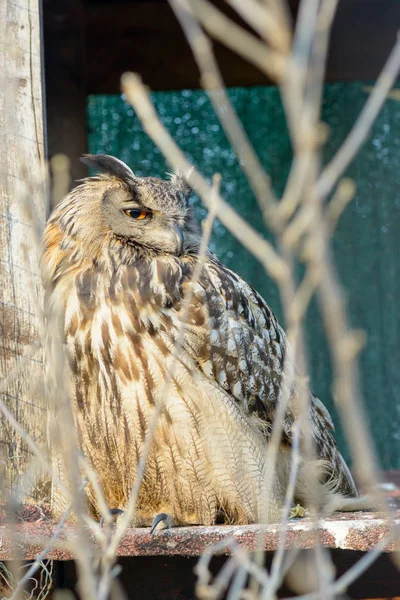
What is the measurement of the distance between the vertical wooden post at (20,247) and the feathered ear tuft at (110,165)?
0.19m

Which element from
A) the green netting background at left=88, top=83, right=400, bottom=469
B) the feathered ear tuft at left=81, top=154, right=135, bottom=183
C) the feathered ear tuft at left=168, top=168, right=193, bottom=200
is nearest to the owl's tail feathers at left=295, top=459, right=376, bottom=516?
the feathered ear tuft at left=168, top=168, right=193, bottom=200

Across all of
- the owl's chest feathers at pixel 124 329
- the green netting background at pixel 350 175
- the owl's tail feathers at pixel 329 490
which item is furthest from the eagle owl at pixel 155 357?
the green netting background at pixel 350 175

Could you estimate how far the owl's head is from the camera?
302 centimetres

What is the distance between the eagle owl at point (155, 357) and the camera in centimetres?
288

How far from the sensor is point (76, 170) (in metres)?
5.24

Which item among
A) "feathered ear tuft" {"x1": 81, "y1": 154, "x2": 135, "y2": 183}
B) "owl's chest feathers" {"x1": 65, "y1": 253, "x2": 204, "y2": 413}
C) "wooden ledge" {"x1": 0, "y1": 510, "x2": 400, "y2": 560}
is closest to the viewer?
"wooden ledge" {"x1": 0, "y1": 510, "x2": 400, "y2": 560}

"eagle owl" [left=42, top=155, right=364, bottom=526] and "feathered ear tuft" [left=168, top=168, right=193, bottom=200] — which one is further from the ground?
"feathered ear tuft" [left=168, top=168, right=193, bottom=200]

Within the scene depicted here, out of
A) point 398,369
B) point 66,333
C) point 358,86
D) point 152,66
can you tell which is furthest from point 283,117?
point 66,333

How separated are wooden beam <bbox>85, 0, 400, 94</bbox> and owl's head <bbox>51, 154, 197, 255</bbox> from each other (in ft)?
7.72

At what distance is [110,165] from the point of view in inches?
119

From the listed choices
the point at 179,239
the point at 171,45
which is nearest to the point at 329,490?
the point at 179,239

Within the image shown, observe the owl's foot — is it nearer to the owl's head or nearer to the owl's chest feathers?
the owl's chest feathers

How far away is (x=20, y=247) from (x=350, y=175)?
9.40 ft

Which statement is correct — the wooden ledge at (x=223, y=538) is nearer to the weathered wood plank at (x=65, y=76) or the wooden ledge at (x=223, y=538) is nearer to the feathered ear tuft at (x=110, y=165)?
the feathered ear tuft at (x=110, y=165)
